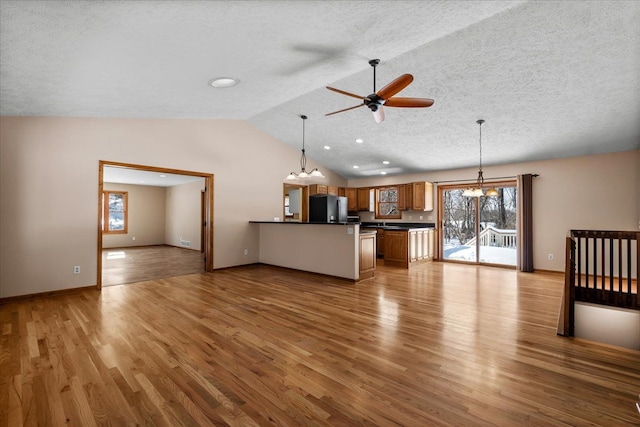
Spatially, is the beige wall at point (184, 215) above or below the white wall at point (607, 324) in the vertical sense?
above

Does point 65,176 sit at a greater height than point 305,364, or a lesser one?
greater

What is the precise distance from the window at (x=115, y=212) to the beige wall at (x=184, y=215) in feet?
4.63

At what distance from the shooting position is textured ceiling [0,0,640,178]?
2.32 meters

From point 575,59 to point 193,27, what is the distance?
13.7ft

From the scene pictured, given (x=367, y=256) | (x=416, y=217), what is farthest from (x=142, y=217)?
(x=416, y=217)

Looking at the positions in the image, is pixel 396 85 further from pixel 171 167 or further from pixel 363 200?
pixel 363 200

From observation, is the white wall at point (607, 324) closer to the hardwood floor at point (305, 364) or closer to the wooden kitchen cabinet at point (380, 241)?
the hardwood floor at point (305, 364)

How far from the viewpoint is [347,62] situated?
→ 12.0 ft

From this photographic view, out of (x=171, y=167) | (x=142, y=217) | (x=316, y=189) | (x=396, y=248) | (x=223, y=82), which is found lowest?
(x=396, y=248)

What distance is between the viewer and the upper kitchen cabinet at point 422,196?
7.46 meters

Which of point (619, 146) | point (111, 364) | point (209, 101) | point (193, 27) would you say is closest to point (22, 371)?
point (111, 364)

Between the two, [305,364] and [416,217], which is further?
[416,217]

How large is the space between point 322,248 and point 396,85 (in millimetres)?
3474

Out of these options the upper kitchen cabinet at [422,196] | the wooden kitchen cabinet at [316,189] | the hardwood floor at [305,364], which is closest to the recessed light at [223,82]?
the hardwood floor at [305,364]
